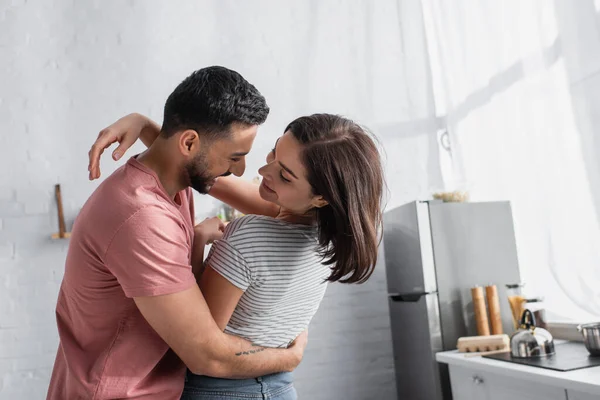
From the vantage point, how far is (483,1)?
342cm

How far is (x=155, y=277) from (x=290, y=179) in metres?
0.42

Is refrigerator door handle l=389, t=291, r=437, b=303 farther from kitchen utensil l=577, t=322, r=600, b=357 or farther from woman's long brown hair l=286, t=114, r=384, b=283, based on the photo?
woman's long brown hair l=286, t=114, r=384, b=283

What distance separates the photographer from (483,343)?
116 inches

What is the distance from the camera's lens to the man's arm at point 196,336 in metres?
1.31

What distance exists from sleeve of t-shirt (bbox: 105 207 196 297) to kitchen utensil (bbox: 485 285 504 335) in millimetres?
2294

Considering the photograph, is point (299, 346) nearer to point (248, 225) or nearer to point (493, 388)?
point (248, 225)

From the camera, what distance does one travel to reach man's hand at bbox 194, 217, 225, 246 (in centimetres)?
159

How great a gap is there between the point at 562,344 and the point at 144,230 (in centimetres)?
239

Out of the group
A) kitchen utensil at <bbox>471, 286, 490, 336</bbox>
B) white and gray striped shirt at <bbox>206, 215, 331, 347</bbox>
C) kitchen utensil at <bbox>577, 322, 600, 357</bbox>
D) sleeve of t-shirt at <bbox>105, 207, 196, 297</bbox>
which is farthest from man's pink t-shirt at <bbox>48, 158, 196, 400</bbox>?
kitchen utensil at <bbox>471, 286, 490, 336</bbox>

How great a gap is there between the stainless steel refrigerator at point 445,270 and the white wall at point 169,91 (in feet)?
1.88

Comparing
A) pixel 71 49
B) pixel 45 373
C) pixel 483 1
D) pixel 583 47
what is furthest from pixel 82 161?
pixel 583 47

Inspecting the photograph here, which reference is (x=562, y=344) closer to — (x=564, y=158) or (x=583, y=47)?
(x=564, y=158)

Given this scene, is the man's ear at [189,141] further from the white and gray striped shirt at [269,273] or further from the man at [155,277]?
the white and gray striped shirt at [269,273]

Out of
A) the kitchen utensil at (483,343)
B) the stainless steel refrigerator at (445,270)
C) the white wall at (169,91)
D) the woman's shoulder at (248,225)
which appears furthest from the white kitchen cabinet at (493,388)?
the woman's shoulder at (248,225)
